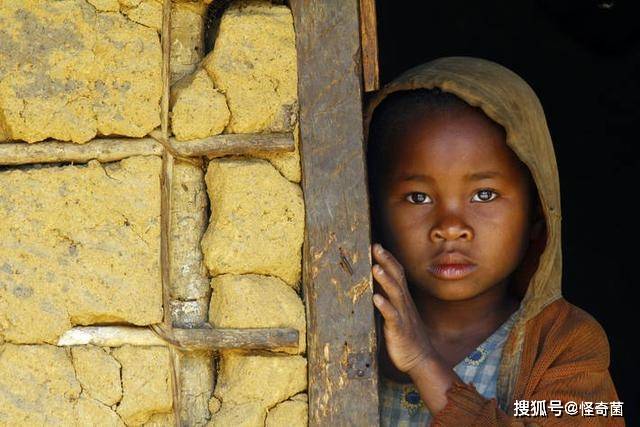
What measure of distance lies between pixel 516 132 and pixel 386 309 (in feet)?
1.81

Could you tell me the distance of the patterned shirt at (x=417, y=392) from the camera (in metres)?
2.80

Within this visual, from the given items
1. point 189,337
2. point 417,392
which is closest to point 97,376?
point 189,337

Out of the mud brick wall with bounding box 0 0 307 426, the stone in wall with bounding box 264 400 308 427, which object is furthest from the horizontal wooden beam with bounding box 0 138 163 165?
the stone in wall with bounding box 264 400 308 427

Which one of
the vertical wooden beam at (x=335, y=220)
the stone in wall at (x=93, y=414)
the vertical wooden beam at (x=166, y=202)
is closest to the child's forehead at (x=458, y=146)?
the vertical wooden beam at (x=335, y=220)

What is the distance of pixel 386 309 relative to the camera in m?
2.47

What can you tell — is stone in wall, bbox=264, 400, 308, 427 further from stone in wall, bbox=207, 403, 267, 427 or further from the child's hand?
the child's hand

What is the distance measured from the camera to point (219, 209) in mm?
2404

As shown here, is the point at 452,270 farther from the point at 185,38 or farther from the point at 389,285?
the point at 185,38

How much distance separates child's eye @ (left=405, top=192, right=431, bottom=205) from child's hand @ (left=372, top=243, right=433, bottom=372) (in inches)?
13.7

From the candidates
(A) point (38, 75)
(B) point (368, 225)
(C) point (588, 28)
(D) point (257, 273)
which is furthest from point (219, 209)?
(C) point (588, 28)

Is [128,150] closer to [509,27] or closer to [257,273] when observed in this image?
[257,273]

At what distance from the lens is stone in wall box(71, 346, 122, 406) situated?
230cm

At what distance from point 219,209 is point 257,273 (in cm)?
16

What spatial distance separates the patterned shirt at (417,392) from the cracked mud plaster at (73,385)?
2.26 feet
